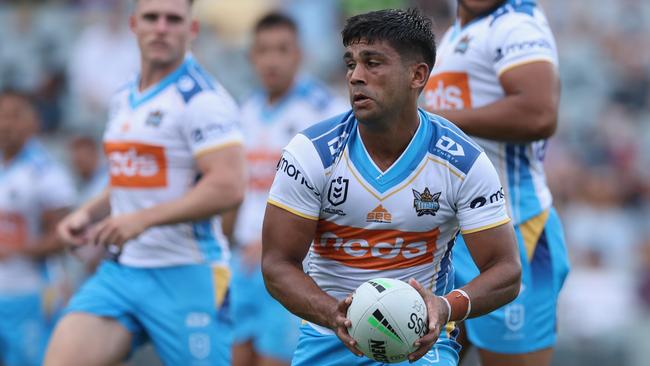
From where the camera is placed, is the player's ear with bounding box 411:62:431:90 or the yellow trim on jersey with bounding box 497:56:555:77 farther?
the yellow trim on jersey with bounding box 497:56:555:77

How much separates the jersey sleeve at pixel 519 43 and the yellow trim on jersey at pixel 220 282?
2192mm

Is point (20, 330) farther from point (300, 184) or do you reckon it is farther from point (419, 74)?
point (419, 74)

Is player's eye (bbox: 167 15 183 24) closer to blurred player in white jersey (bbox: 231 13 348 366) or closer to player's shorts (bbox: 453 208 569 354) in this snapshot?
player's shorts (bbox: 453 208 569 354)

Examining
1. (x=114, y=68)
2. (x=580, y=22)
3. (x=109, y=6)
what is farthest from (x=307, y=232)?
(x=580, y=22)

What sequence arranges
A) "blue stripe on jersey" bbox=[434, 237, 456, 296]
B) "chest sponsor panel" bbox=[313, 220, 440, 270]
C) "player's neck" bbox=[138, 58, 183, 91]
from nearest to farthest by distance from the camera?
"chest sponsor panel" bbox=[313, 220, 440, 270] → "blue stripe on jersey" bbox=[434, 237, 456, 296] → "player's neck" bbox=[138, 58, 183, 91]

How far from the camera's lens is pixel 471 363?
409 inches

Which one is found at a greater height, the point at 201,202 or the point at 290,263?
the point at 290,263

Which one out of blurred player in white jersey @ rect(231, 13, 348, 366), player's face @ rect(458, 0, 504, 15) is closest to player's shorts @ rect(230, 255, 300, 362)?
blurred player in white jersey @ rect(231, 13, 348, 366)

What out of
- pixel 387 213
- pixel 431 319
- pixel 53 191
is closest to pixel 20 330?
pixel 53 191

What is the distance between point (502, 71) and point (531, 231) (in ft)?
3.07

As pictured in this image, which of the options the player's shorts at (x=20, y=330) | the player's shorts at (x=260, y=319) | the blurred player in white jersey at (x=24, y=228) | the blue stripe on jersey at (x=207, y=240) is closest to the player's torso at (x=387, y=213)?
the blue stripe on jersey at (x=207, y=240)

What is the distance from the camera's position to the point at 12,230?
34.3 feet

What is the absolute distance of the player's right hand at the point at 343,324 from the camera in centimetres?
469

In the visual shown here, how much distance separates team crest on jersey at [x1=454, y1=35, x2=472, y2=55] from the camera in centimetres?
649
